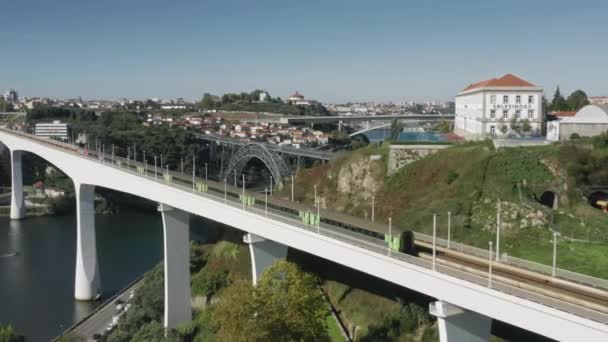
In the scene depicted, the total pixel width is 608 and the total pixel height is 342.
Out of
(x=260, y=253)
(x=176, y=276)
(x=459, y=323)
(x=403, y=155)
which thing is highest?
(x=403, y=155)

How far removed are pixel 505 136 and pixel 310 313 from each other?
2451 centimetres

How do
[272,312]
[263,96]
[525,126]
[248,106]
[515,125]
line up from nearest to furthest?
[272,312] → [525,126] → [515,125] → [248,106] → [263,96]

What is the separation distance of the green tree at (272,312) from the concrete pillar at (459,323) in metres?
4.56

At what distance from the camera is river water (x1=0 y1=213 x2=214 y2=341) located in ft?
99.0

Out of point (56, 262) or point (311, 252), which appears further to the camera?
point (56, 262)

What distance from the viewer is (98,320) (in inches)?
1149

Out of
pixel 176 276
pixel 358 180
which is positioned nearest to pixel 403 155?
pixel 358 180

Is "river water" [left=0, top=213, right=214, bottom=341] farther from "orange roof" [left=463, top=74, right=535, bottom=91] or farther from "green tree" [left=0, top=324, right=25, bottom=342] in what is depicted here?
"orange roof" [left=463, top=74, right=535, bottom=91]

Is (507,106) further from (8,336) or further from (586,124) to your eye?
(8,336)

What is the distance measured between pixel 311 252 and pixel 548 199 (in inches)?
609

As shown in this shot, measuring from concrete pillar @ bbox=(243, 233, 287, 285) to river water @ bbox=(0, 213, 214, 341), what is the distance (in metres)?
11.6

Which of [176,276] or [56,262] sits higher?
[176,276]

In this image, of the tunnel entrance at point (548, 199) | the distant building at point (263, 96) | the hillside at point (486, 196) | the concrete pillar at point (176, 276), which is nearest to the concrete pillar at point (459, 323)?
the hillside at point (486, 196)

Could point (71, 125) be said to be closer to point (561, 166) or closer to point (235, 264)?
point (235, 264)
